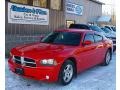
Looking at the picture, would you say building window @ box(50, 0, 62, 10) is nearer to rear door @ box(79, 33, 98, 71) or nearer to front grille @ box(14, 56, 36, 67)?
rear door @ box(79, 33, 98, 71)

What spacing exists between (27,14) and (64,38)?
5257mm

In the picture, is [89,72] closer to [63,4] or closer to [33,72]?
[33,72]

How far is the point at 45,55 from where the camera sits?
5289 millimetres

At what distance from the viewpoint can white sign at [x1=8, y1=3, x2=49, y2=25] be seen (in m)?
10.5

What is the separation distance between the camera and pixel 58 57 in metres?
5.26

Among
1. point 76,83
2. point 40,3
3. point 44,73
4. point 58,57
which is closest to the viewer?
point 44,73

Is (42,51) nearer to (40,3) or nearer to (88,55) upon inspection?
(88,55)

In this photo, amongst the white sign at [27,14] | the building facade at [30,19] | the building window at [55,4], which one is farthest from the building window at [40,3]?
the building window at [55,4]

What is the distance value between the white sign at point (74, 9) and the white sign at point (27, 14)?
34.2 ft

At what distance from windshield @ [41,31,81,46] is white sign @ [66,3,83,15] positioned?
16102 mm

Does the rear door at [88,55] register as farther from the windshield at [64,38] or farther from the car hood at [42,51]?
the car hood at [42,51]

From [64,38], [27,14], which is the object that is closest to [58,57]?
[64,38]

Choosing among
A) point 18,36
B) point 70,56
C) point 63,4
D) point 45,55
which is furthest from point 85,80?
point 63,4
